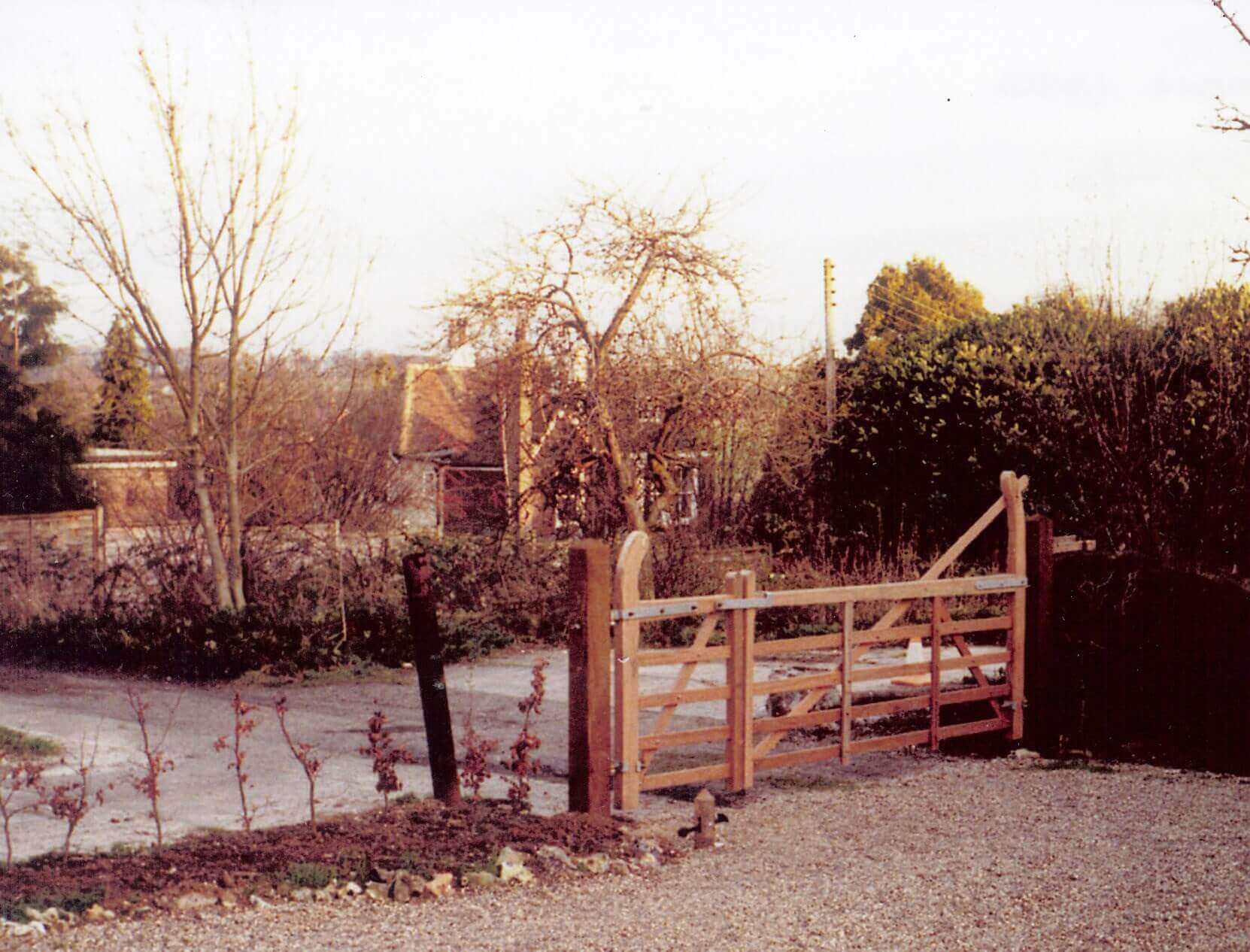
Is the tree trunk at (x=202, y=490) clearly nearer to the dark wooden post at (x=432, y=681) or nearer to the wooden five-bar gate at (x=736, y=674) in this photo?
the wooden five-bar gate at (x=736, y=674)

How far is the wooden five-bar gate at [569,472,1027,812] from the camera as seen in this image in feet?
24.8

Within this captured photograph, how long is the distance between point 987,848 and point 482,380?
10747mm

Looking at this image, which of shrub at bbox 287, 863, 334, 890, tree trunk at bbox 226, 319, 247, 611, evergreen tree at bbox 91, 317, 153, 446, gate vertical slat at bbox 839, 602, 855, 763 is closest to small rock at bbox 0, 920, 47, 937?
shrub at bbox 287, 863, 334, 890

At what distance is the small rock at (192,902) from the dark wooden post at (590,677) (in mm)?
2214

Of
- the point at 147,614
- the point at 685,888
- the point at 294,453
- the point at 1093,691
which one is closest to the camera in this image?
the point at 685,888

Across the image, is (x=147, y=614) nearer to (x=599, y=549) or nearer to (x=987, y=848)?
(x=599, y=549)

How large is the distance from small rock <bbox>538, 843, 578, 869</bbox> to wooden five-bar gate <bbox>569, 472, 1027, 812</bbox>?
0.84 meters

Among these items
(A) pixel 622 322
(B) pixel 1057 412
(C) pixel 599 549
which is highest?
(A) pixel 622 322

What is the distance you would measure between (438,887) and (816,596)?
139 inches

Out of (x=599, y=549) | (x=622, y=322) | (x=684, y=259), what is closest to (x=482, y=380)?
(x=622, y=322)

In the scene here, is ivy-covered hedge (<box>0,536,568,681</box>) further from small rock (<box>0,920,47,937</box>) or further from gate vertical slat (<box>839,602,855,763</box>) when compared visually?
small rock (<box>0,920,47,937</box>)

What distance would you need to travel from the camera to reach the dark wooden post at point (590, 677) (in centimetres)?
748

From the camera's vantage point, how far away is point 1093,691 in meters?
10.4

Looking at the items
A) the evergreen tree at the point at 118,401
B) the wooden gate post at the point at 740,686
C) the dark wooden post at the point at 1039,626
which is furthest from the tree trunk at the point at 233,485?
the dark wooden post at the point at 1039,626
